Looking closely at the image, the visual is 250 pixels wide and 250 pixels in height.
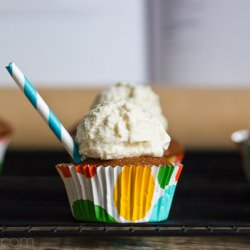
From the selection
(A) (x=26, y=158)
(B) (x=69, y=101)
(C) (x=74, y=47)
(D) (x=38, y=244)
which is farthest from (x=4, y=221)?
(C) (x=74, y=47)

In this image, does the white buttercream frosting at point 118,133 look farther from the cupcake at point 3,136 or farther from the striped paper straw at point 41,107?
the cupcake at point 3,136

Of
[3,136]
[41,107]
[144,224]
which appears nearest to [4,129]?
[3,136]

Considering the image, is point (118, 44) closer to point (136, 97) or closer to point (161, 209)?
point (136, 97)

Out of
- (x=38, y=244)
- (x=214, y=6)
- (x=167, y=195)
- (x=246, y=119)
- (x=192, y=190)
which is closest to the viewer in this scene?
(x=38, y=244)

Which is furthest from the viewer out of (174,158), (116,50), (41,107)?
(116,50)

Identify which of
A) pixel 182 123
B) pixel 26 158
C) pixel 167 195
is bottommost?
pixel 167 195

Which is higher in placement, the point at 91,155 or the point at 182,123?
the point at 182,123

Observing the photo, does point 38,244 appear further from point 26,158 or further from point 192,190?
point 26,158
